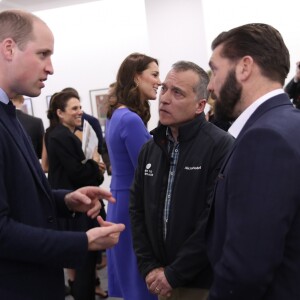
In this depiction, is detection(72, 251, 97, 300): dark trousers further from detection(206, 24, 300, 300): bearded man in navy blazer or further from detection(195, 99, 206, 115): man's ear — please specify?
detection(206, 24, 300, 300): bearded man in navy blazer

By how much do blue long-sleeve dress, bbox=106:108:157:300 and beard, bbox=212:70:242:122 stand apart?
1.09 m

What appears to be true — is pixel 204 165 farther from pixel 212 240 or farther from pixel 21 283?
pixel 21 283

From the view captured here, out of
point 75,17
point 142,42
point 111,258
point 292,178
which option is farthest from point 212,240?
point 75,17

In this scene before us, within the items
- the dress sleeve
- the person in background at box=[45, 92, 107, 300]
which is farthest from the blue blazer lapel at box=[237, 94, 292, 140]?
the person in background at box=[45, 92, 107, 300]

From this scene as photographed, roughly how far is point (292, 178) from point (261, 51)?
0.49 meters

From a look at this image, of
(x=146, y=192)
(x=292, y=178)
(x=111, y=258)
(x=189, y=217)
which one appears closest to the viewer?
(x=292, y=178)

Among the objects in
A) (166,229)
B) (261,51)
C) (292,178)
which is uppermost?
(261,51)

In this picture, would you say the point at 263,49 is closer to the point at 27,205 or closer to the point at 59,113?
the point at 27,205

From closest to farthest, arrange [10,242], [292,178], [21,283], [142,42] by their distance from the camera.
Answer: [292,178] < [10,242] < [21,283] < [142,42]

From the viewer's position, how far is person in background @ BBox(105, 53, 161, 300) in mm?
2648

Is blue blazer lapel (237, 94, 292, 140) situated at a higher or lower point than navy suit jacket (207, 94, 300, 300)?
higher

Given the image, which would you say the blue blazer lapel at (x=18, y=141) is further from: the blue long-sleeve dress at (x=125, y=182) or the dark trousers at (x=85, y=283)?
the dark trousers at (x=85, y=283)

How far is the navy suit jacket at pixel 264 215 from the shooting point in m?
1.20

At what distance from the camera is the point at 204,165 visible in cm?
208
